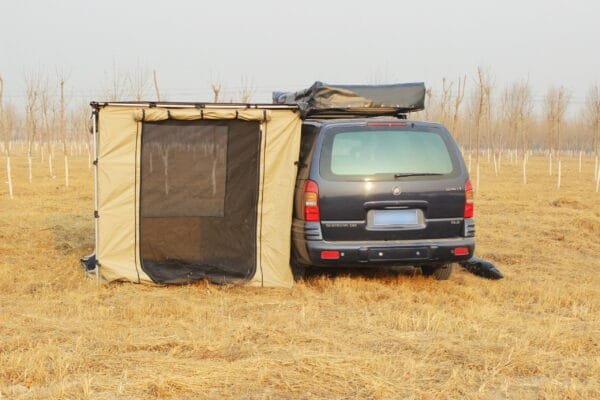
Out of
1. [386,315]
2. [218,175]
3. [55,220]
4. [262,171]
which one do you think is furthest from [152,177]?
[55,220]

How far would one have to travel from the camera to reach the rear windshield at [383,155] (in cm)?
663

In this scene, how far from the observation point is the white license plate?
21.6ft

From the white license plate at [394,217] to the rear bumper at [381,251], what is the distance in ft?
0.59

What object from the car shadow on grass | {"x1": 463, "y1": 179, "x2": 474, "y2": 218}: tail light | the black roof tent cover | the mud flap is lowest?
the car shadow on grass

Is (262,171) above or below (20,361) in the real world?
above

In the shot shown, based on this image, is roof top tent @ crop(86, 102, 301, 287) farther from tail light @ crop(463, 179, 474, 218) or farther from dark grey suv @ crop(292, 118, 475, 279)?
tail light @ crop(463, 179, 474, 218)

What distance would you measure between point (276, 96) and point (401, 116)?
8.09 ft

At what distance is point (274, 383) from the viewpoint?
12.7 feet

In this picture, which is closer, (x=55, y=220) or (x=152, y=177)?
(x=152, y=177)

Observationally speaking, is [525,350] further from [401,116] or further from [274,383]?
[401,116]

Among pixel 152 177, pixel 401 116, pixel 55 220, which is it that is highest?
pixel 401 116

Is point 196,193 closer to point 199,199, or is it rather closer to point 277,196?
point 199,199

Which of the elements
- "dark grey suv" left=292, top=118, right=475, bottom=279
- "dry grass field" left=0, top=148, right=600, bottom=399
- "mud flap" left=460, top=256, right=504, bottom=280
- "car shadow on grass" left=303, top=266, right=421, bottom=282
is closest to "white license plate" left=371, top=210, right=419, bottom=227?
"dark grey suv" left=292, top=118, right=475, bottom=279

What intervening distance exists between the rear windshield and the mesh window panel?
94 cm
